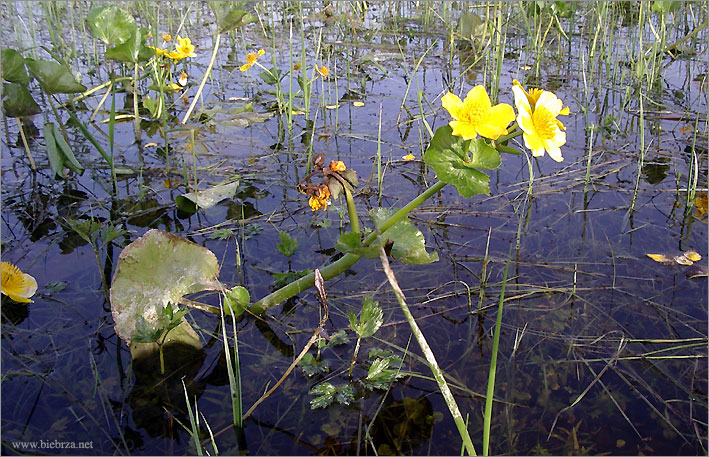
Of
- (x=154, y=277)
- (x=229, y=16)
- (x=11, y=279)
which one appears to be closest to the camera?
(x=154, y=277)

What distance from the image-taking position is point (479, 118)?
45.5 inches

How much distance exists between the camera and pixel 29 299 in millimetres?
1610

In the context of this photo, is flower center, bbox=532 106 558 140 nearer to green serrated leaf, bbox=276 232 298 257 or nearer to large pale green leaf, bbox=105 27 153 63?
green serrated leaf, bbox=276 232 298 257

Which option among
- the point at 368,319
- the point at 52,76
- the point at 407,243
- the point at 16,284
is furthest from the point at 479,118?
the point at 52,76

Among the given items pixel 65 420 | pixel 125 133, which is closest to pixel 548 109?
pixel 65 420

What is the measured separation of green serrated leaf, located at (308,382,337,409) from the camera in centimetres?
134

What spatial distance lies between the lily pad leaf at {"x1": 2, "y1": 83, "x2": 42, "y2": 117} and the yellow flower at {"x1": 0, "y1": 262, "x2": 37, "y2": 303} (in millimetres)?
1064

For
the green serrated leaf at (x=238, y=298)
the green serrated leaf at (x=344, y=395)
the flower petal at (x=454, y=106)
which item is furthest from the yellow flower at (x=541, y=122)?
the green serrated leaf at (x=238, y=298)

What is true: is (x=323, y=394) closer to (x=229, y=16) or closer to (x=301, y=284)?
(x=301, y=284)

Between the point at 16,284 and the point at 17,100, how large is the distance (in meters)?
1.12

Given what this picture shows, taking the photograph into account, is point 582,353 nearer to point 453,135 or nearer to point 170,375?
point 453,135

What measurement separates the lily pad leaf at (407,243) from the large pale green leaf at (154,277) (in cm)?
50

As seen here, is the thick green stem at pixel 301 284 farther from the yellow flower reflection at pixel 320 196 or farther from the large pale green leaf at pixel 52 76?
the large pale green leaf at pixel 52 76

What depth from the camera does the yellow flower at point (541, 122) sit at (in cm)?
118
